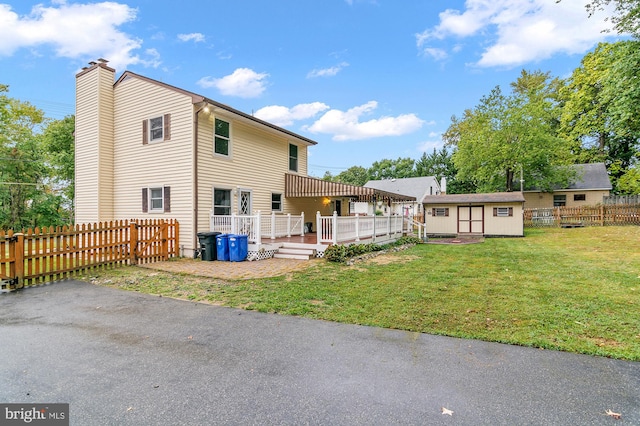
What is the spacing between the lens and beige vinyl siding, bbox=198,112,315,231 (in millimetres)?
10875

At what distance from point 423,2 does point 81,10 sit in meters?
15.2

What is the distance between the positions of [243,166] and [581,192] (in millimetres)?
31335

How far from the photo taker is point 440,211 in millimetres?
20234

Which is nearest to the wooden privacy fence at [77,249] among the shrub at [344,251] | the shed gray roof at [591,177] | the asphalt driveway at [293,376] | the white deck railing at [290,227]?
the white deck railing at [290,227]

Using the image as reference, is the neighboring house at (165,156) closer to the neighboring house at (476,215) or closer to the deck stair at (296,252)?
the deck stair at (296,252)

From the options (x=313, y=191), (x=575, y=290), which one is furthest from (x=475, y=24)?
(x=575, y=290)

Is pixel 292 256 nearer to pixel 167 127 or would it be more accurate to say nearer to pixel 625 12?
pixel 167 127

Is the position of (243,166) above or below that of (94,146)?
below

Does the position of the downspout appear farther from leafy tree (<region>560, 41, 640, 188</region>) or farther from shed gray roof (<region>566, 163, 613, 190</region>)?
shed gray roof (<region>566, 163, 613, 190</region>)

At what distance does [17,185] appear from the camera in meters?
18.7

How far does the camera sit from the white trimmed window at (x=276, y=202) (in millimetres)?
14344

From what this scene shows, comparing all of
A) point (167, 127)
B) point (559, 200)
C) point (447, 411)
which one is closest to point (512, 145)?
point (559, 200)

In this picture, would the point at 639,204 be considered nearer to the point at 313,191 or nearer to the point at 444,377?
the point at 313,191

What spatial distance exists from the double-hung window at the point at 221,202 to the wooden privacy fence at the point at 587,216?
23340mm
